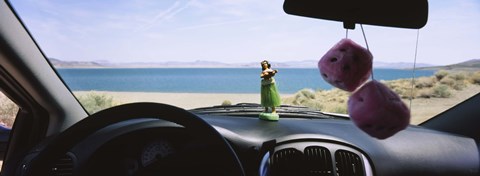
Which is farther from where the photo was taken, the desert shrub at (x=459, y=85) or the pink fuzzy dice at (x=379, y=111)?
the desert shrub at (x=459, y=85)

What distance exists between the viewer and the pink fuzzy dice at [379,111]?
1308 mm

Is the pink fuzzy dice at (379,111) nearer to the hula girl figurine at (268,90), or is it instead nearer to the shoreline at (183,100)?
the shoreline at (183,100)

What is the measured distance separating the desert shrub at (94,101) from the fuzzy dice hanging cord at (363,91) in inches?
104

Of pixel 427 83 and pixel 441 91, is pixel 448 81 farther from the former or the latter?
pixel 427 83

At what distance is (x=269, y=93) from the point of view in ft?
12.7

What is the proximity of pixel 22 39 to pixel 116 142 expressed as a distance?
988mm

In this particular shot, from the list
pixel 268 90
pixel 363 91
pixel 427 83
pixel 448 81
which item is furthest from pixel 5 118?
pixel 448 81

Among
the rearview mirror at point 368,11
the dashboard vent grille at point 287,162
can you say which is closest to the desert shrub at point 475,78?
the dashboard vent grille at point 287,162

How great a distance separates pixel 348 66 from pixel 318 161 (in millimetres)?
2232

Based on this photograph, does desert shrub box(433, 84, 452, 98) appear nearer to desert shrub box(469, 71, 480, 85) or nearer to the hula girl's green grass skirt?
desert shrub box(469, 71, 480, 85)

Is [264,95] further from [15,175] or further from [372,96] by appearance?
[372,96]

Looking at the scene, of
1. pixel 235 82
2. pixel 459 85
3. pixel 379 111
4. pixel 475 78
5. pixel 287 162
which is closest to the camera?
pixel 379 111

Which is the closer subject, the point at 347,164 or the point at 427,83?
the point at 347,164

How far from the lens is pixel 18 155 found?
374 centimetres
